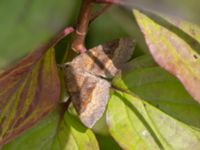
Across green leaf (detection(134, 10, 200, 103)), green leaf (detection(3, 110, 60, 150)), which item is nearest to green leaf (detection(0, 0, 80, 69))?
green leaf (detection(3, 110, 60, 150))

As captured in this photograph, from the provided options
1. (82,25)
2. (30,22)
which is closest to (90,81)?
(82,25)

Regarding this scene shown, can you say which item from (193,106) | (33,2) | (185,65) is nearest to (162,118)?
(193,106)

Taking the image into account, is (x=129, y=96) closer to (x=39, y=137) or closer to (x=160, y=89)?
(x=160, y=89)

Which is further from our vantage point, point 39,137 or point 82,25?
point 39,137

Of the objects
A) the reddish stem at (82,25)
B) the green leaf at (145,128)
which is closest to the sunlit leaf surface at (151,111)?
the green leaf at (145,128)

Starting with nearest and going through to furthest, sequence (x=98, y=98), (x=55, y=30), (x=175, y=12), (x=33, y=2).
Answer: (x=175, y=12), (x=98, y=98), (x=55, y=30), (x=33, y=2)

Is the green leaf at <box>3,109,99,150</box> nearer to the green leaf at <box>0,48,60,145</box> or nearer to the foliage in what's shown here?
the foliage

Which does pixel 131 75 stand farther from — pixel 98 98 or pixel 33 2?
pixel 33 2
